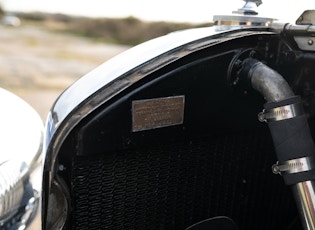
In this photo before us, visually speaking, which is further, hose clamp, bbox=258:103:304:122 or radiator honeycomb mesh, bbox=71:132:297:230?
radiator honeycomb mesh, bbox=71:132:297:230

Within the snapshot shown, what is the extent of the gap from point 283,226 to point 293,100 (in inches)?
30.8

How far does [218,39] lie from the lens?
1250 millimetres

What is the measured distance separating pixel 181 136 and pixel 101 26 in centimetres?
2696

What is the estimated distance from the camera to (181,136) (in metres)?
1.29

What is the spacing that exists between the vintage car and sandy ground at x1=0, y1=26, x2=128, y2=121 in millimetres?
5574

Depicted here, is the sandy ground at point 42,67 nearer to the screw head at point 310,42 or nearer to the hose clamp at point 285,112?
the screw head at point 310,42

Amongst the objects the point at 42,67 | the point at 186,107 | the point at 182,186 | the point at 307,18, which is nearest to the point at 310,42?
the point at 307,18

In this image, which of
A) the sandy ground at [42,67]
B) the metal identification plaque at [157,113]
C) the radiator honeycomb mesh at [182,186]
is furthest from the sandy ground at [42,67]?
the metal identification plaque at [157,113]

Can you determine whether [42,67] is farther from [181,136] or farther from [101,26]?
[101,26]

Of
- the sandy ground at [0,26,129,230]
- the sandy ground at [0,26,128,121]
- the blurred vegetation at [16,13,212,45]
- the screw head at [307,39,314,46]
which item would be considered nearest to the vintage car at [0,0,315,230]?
the screw head at [307,39,314,46]

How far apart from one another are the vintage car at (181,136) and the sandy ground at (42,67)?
5574 mm

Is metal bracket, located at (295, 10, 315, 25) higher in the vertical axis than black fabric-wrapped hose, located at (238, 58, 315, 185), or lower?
higher

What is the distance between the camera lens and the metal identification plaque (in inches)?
46.2

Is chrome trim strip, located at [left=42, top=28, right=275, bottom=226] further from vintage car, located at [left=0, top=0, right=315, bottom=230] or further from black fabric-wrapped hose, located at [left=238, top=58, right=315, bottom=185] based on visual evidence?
black fabric-wrapped hose, located at [left=238, top=58, right=315, bottom=185]
